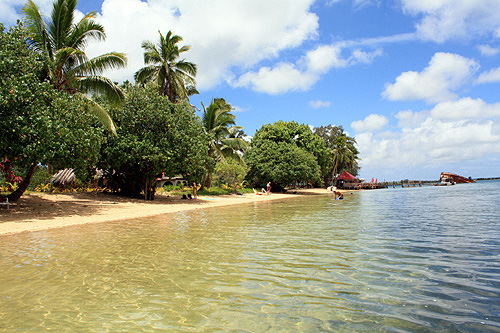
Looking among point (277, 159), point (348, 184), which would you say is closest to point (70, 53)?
point (277, 159)

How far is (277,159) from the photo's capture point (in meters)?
41.9

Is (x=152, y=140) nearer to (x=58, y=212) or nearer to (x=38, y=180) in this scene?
(x=58, y=212)

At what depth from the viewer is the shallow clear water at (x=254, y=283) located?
3863mm

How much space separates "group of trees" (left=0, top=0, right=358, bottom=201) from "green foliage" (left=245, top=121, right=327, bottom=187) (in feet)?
17.4

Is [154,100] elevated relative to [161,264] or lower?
elevated

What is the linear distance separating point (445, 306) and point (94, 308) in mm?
4660

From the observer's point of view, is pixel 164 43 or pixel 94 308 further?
pixel 164 43

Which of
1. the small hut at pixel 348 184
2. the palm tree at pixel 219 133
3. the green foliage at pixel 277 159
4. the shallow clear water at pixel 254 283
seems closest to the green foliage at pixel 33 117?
the shallow clear water at pixel 254 283

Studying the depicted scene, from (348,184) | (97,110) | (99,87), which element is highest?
(99,87)

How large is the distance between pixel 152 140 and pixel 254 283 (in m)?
17.6

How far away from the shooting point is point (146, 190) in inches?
937

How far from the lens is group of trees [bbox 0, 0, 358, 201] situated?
13.1 metres

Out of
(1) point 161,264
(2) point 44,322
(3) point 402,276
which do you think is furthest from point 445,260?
(2) point 44,322

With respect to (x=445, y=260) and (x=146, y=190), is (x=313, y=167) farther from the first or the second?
(x=445, y=260)
